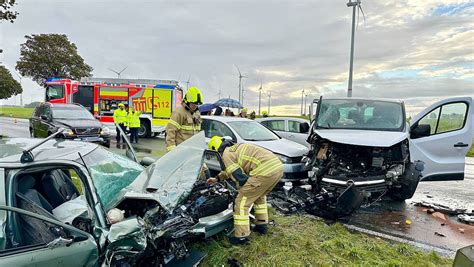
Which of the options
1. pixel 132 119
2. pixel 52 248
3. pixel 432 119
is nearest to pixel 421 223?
pixel 432 119

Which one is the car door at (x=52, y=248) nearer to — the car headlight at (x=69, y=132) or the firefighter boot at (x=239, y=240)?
the firefighter boot at (x=239, y=240)

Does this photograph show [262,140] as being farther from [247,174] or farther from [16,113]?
[16,113]

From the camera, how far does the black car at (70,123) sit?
10406 mm

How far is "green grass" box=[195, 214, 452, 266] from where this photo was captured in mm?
3527

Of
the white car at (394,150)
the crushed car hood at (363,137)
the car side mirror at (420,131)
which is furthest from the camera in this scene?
the car side mirror at (420,131)

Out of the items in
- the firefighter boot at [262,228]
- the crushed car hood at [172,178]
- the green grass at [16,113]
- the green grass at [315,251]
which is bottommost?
the green grass at [16,113]

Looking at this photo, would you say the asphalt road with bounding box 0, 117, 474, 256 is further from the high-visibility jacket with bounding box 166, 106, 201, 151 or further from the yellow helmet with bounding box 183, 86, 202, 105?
the yellow helmet with bounding box 183, 86, 202, 105

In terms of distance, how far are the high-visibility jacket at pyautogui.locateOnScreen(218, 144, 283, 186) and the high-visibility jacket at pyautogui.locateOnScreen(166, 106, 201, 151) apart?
1861 mm

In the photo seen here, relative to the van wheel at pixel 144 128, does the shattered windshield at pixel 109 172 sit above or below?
above

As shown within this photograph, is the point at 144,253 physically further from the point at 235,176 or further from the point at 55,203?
the point at 235,176

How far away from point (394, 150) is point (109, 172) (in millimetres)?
4497

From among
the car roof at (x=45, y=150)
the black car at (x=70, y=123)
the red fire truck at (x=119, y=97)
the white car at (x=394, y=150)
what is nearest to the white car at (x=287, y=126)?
the white car at (x=394, y=150)

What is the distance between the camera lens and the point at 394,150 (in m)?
5.52

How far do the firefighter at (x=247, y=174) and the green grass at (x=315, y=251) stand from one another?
0.19 m
